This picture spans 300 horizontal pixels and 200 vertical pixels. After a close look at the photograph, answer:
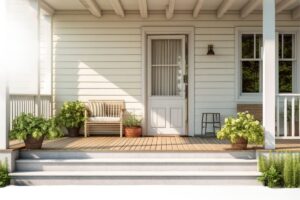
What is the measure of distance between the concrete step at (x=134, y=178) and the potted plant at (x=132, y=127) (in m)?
3.04

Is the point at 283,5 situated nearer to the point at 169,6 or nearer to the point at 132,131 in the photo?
the point at 169,6

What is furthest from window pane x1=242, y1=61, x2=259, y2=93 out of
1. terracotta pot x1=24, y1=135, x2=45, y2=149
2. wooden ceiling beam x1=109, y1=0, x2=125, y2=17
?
terracotta pot x1=24, y1=135, x2=45, y2=149

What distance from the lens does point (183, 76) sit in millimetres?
9883

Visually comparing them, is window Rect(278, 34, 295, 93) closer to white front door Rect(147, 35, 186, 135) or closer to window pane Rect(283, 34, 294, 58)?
window pane Rect(283, 34, 294, 58)

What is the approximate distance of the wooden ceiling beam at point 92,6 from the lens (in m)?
8.50

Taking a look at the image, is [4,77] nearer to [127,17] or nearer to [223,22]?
[127,17]

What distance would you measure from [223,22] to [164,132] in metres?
2.85

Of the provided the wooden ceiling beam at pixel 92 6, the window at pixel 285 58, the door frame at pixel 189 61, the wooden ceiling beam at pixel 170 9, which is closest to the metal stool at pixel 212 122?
the door frame at pixel 189 61

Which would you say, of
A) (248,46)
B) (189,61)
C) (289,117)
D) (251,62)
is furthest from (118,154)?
(248,46)

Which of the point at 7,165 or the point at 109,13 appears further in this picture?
the point at 109,13

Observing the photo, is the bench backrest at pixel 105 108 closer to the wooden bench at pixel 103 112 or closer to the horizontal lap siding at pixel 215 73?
the wooden bench at pixel 103 112

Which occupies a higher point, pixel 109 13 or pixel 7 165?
pixel 109 13

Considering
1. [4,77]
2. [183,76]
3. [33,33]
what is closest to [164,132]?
[183,76]

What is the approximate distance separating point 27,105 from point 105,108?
2100mm
